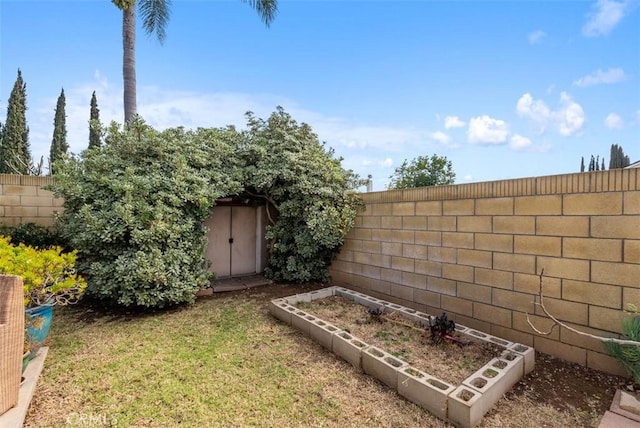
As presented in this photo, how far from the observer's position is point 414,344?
3396 mm

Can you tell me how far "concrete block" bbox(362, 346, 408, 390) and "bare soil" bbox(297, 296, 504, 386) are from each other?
230 mm

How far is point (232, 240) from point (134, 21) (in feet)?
21.8

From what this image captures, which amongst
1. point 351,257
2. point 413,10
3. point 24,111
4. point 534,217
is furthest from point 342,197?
point 24,111

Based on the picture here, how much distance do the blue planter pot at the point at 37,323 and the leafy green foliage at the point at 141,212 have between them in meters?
0.99

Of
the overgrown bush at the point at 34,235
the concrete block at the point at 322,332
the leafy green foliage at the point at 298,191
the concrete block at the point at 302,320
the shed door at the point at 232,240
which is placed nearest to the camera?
the concrete block at the point at 322,332

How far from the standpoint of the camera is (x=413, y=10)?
641 centimetres

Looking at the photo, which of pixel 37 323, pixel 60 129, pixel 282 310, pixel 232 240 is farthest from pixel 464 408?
pixel 60 129

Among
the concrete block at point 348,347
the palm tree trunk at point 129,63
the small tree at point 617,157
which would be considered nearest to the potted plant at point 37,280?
the concrete block at point 348,347

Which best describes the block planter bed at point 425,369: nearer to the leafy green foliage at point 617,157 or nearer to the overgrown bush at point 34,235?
the overgrown bush at point 34,235

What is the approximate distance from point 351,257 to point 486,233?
2711 millimetres

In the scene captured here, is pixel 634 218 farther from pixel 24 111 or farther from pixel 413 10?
pixel 24 111

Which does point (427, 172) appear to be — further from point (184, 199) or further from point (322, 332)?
point (322, 332)

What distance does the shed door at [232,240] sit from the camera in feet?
22.5

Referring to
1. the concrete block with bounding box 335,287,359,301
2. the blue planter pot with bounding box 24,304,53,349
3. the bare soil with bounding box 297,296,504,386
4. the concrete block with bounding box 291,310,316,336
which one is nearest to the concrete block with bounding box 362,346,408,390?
the bare soil with bounding box 297,296,504,386
